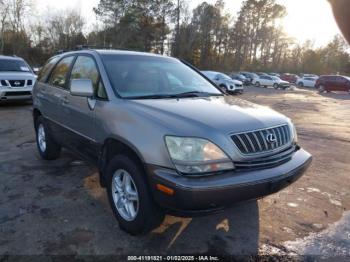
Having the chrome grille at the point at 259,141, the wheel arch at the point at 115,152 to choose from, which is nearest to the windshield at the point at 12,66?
the wheel arch at the point at 115,152

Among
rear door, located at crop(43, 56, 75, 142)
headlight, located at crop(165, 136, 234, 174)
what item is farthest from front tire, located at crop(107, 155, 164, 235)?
rear door, located at crop(43, 56, 75, 142)

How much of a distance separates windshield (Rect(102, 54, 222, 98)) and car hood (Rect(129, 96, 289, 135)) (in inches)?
13.7

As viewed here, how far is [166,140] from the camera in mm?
2803

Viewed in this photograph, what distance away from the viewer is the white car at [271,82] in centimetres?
3484

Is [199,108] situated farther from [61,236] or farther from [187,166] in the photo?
[61,236]

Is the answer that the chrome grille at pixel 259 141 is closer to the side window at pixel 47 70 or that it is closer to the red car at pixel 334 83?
the side window at pixel 47 70

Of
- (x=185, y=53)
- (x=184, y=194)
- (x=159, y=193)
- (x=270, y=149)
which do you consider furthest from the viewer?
(x=185, y=53)

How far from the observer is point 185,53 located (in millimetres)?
54062

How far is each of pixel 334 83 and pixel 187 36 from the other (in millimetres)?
29242

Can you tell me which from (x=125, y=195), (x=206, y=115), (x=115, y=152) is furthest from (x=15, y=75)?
(x=206, y=115)

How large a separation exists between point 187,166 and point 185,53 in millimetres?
52875

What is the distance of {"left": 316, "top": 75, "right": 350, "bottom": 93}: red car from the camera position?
3045cm

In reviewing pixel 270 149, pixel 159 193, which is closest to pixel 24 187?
pixel 159 193

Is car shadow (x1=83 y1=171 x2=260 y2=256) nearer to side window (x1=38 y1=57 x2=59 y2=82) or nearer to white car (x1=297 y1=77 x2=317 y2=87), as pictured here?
side window (x1=38 y1=57 x2=59 y2=82)
